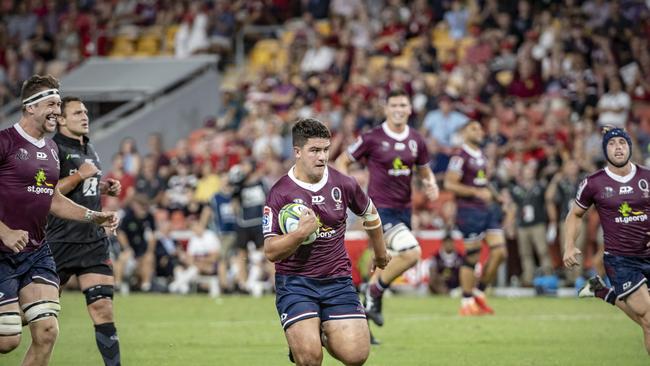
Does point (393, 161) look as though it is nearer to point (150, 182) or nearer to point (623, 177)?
point (623, 177)

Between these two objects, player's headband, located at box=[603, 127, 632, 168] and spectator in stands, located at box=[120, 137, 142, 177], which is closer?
player's headband, located at box=[603, 127, 632, 168]

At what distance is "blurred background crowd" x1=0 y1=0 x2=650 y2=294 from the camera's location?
78.3ft

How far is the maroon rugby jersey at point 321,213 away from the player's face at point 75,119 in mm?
2734

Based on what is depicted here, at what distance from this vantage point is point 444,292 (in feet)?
77.0

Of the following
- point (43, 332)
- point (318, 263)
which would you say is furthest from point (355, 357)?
point (43, 332)

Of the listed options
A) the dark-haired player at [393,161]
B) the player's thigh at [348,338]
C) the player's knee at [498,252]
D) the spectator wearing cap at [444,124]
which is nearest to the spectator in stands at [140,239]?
the spectator wearing cap at [444,124]

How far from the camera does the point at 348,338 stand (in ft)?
30.3

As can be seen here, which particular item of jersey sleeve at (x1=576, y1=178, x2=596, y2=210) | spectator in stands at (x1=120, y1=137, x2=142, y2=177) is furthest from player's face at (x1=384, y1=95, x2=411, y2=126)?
spectator in stands at (x1=120, y1=137, x2=142, y2=177)

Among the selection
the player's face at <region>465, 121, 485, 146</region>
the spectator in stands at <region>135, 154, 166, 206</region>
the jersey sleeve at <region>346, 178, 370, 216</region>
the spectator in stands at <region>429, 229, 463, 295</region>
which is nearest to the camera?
the jersey sleeve at <region>346, 178, 370, 216</region>

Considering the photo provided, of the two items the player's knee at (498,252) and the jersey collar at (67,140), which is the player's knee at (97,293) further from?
the player's knee at (498,252)

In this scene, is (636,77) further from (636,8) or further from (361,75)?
(361,75)

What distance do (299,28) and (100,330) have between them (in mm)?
20825

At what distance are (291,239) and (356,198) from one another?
3.31ft

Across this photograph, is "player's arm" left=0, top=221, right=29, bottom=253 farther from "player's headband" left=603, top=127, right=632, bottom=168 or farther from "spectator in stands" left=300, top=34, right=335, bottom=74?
"spectator in stands" left=300, top=34, right=335, bottom=74
